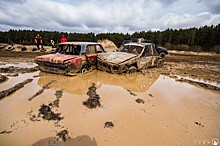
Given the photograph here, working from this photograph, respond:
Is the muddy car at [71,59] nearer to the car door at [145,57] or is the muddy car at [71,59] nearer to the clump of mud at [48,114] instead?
the car door at [145,57]

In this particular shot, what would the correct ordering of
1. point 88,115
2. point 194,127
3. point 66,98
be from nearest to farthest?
point 194,127 < point 88,115 < point 66,98

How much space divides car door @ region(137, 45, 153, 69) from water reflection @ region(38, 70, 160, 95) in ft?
3.25

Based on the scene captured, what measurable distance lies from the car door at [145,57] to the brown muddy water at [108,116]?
2370 mm

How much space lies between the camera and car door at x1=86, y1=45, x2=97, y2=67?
23.6 feet

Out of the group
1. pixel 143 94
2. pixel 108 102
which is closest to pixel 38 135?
pixel 108 102

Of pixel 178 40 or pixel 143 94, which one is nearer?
pixel 143 94

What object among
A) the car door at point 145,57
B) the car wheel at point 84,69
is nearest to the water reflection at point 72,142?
the car wheel at point 84,69

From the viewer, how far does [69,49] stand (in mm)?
Result: 7184

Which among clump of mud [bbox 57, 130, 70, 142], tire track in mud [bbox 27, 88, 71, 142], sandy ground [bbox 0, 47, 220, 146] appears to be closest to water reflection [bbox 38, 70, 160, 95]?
sandy ground [bbox 0, 47, 220, 146]

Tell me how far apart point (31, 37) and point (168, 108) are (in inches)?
1849

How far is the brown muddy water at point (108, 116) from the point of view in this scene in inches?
105

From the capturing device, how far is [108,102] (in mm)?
4234

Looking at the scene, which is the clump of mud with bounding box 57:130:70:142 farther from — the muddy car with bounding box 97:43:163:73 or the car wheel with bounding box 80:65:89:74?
the muddy car with bounding box 97:43:163:73

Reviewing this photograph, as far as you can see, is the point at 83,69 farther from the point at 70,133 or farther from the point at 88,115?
the point at 70,133
